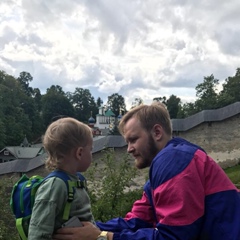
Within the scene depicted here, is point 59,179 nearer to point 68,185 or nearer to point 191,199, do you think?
point 68,185

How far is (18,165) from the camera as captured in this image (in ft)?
39.1

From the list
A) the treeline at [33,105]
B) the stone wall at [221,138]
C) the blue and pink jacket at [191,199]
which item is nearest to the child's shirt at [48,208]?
the blue and pink jacket at [191,199]

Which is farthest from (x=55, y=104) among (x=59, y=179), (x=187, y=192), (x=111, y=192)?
(x=187, y=192)

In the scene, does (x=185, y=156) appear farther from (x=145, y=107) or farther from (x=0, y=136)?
(x=0, y=136)

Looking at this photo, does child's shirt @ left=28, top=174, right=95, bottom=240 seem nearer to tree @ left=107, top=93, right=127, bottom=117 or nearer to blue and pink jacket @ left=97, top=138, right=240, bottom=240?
blue and pink jacket @ left=97, top=138, right=240, bottom=240

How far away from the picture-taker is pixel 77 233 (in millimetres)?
1855

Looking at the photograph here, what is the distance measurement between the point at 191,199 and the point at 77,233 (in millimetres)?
551

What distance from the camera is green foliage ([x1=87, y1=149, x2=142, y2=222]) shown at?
583 centimetres

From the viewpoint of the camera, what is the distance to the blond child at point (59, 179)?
179 cm

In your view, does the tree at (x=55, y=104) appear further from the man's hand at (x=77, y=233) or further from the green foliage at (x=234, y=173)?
the man's hand at (x=77, y=233)

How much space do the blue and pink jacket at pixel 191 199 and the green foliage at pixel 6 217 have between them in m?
4.70

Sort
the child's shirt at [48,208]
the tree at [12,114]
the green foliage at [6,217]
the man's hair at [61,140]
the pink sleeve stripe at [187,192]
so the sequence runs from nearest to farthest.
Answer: the pink sleeve stripe at [187,192] < the child's shirt at [48,208] < the man's hair at [61,140] < the green foliage at [6,217] < the tree at [12,114]

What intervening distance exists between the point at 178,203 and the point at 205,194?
0.14 m

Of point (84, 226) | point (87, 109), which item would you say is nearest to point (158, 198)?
point (84, 226)
